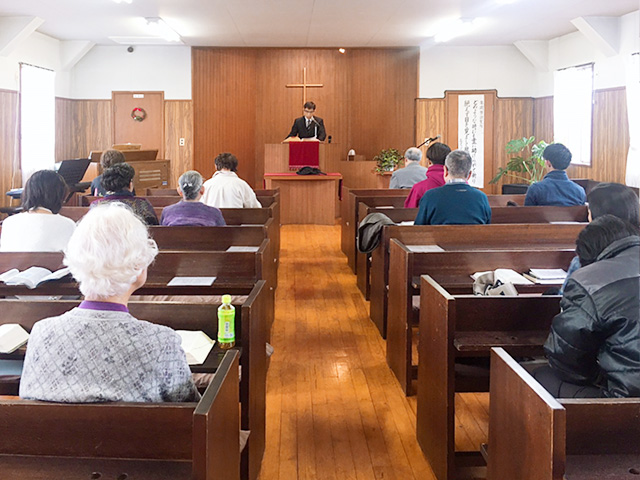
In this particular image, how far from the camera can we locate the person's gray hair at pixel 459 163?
4215mm

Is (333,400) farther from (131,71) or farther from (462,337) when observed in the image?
(131,71)

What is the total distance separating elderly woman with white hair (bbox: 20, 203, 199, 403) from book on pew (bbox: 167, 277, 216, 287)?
159 centimetres

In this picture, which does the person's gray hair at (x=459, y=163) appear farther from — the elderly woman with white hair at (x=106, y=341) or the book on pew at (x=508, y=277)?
the elderly woman with white hair at (x=106, y=341)

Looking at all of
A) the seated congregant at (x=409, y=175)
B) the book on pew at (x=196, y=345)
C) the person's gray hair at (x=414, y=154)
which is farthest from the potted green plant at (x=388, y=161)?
the book on pew at (x=196, y=345)

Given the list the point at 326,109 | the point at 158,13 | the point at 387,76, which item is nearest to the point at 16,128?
the point at 158,13

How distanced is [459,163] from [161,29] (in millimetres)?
6663

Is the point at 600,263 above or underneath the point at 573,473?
above

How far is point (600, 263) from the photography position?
6.54 ft

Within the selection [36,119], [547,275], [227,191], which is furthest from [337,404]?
[36,119]

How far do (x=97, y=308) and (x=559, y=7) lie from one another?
7.99m

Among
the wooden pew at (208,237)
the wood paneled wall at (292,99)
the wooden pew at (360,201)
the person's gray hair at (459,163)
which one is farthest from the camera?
the wood paneled wall at (292,99)

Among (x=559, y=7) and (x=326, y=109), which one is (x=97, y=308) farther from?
(x=326, y=109)

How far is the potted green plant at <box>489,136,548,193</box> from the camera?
10.2 meters

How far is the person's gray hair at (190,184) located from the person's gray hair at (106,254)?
8.69ft
